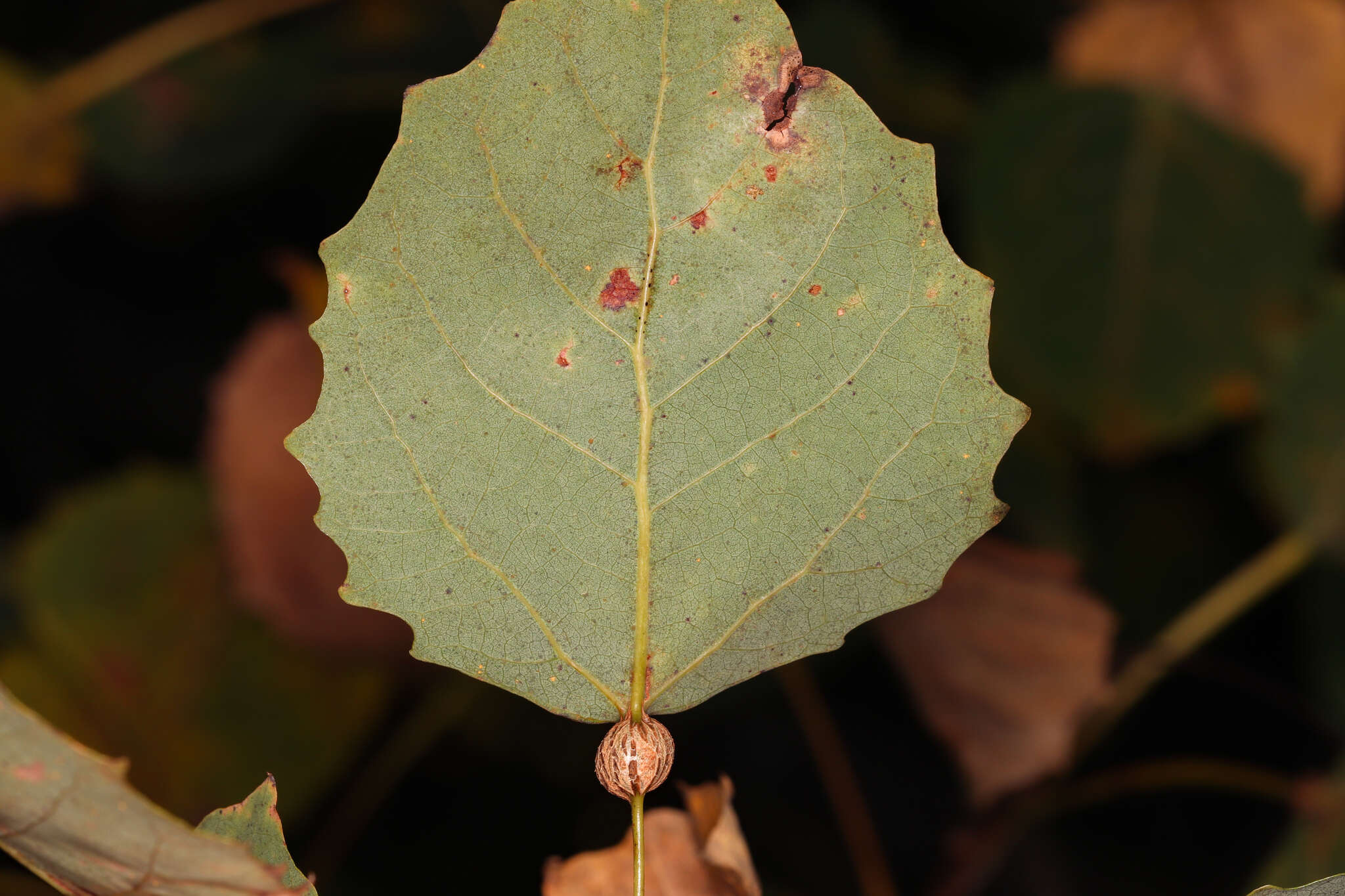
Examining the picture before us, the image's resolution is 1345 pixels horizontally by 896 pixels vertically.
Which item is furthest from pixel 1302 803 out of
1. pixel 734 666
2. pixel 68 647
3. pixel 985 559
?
pixel 68 647

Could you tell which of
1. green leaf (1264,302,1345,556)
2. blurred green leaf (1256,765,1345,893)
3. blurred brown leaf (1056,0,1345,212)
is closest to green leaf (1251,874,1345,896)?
blurred green leaf (1256,765,1345,893)

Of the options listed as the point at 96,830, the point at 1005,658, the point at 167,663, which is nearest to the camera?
the point at 96,830

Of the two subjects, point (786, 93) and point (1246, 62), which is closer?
point (786, 93)

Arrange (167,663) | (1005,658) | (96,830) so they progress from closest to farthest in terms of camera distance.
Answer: (96,830) → (1005,658) → (167,663)

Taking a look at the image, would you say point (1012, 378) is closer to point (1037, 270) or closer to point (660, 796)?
point (1037, 270)

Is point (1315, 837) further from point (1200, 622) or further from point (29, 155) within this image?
point (29, 155)

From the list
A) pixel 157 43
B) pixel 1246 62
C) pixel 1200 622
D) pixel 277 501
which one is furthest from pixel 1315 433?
pixel 157 43
